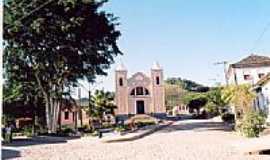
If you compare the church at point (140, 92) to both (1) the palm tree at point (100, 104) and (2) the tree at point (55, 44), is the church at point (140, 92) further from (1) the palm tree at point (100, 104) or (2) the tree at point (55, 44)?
(2) the tree at point (55, 44)

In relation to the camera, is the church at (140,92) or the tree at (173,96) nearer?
the church at (140,92)

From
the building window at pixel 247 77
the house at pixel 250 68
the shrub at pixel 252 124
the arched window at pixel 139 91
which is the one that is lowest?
the shrub at pixel 252 124

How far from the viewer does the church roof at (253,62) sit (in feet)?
207

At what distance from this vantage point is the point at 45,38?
107 ft

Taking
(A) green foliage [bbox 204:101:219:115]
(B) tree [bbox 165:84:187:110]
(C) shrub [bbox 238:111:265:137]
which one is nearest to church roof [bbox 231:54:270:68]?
(A) green foliage [bbox 204:101:219:115]

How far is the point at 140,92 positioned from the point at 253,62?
21.9 m

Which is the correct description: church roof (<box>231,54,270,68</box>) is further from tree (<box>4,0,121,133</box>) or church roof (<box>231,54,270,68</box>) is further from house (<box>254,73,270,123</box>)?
tree (<box>4,0,121,133</box>)

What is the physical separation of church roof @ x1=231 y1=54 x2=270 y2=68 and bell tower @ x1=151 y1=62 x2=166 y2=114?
15.4 metres

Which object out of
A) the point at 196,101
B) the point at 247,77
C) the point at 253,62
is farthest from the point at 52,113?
the point at 196,101

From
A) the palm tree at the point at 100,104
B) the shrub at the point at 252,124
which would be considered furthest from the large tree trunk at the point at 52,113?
the palm tree at the point at 100,104

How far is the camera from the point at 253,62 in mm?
63938

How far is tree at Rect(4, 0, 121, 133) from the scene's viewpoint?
31734mm

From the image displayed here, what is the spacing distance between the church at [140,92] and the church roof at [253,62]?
15.8 m

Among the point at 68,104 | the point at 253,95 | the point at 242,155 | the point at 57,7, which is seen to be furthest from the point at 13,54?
the point at 242,155
